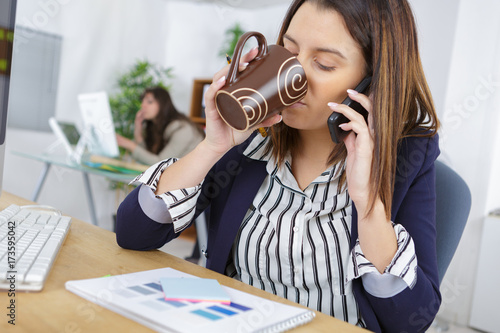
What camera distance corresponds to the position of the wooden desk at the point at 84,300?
1.71 ft

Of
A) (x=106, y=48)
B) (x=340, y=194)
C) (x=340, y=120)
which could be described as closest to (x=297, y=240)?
(x=340, y=194)

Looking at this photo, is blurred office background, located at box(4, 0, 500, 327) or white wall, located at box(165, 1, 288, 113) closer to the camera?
blurred office background, located at box(4, 0, 500, 327)

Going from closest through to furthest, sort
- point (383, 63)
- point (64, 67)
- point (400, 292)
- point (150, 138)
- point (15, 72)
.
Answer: point (400, 292) < point (383, 63) < point (150, 138) < point (15, 72) < point (64, 67)

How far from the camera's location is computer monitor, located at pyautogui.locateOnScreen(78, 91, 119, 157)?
2702 millimetres

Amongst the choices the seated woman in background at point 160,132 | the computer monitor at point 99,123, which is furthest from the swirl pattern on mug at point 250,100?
the seated woman in background at point 160,132

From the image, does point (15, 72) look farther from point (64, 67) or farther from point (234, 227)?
point (234, 227)

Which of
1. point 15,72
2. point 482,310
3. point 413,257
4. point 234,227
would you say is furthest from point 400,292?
point 15,72

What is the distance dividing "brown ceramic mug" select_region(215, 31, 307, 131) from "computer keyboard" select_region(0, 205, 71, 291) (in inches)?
14.5

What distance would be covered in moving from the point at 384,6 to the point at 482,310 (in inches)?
90.7

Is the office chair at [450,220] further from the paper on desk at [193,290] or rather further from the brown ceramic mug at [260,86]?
the paper on desk at [193,290]

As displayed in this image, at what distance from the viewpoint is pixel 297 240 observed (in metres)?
0.94

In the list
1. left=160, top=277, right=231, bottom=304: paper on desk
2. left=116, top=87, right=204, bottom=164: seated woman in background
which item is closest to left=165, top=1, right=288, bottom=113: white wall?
left=116, top=87, right=204, bottom=164: seated woman in background

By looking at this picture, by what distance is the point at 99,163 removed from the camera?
275cm

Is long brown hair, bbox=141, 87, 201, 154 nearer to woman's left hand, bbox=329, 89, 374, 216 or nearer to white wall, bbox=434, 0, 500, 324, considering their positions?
white wall, bbox=434, 0, 500, 324
